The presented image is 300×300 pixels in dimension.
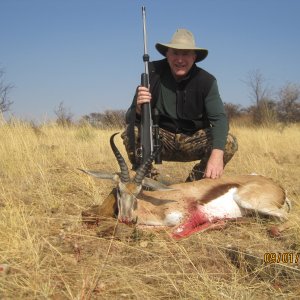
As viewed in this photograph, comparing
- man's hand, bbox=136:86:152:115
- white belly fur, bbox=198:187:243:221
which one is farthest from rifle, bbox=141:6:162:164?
white belly fur, bbox=198:187:243:221

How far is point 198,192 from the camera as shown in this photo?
449cm

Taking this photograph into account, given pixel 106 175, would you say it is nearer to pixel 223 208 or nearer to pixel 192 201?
pixel 192 201

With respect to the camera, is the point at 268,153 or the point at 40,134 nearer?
the point at 268,153

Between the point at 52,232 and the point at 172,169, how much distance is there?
13.9 ft

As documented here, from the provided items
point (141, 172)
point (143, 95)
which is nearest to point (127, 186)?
point (141, 172)

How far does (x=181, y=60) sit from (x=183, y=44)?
0.62 ft

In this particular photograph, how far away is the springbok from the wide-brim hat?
1.52m

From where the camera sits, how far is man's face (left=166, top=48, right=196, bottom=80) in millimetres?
5164

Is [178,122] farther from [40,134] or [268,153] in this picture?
[40,134]

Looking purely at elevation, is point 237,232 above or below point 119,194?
below

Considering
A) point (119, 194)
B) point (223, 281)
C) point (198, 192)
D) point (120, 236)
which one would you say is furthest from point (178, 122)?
point (223, 281)

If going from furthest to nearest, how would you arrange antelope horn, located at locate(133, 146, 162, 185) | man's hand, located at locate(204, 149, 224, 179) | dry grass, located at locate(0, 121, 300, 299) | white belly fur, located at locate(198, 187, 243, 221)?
1. man's hand, located at locate(204, 149, 224, 179)
2. white belly fur, located at locate(198, 187, 243, 221)
3. antelope horn, located at locate(133, 146, 162, 185)
4. dry grass, located at locate(0, 121, 300, 299)

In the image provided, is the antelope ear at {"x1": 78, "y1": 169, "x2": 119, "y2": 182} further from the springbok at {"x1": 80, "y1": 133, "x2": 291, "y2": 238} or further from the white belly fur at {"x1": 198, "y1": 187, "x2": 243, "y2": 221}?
the white belly fur at {"x1": 198, "y1": 187, "x2": 243, "y2": 221}
